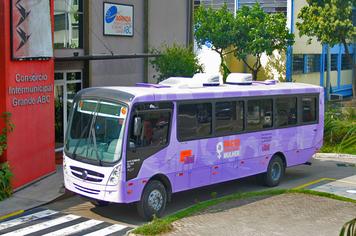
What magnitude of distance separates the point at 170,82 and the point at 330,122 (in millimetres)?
11352

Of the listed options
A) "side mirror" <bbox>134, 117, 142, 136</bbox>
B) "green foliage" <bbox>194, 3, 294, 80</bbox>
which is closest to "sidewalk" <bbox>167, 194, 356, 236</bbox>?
"side mirror" <bbox>134, 117, 142, 136</bbox>

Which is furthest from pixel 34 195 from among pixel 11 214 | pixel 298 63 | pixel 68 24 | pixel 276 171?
pixel 298 63

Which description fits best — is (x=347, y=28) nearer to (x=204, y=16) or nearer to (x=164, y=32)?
(x=204, y=16)

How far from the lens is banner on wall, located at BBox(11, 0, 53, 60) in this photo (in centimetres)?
1420

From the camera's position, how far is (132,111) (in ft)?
39.8

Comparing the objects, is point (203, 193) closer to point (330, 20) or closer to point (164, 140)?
point (164, 140)

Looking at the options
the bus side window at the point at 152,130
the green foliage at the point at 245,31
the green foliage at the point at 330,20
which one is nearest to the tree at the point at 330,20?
the green foliage at the point at 330,20

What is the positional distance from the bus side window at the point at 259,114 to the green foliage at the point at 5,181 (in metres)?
6.39

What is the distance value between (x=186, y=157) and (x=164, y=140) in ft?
2.87

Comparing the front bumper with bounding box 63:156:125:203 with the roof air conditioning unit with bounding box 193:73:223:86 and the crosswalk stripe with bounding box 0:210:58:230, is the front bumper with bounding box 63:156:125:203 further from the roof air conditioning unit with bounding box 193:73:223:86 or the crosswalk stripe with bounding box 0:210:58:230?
the roof air conditioning unit with bounding box 193:73:223:86

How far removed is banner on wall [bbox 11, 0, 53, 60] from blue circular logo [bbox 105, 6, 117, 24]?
5366mm

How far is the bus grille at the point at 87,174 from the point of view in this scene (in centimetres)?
1216

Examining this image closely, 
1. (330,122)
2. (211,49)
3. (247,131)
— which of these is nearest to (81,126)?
(247,131)

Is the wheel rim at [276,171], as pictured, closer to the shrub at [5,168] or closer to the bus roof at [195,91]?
the bus roof at [195,91]
